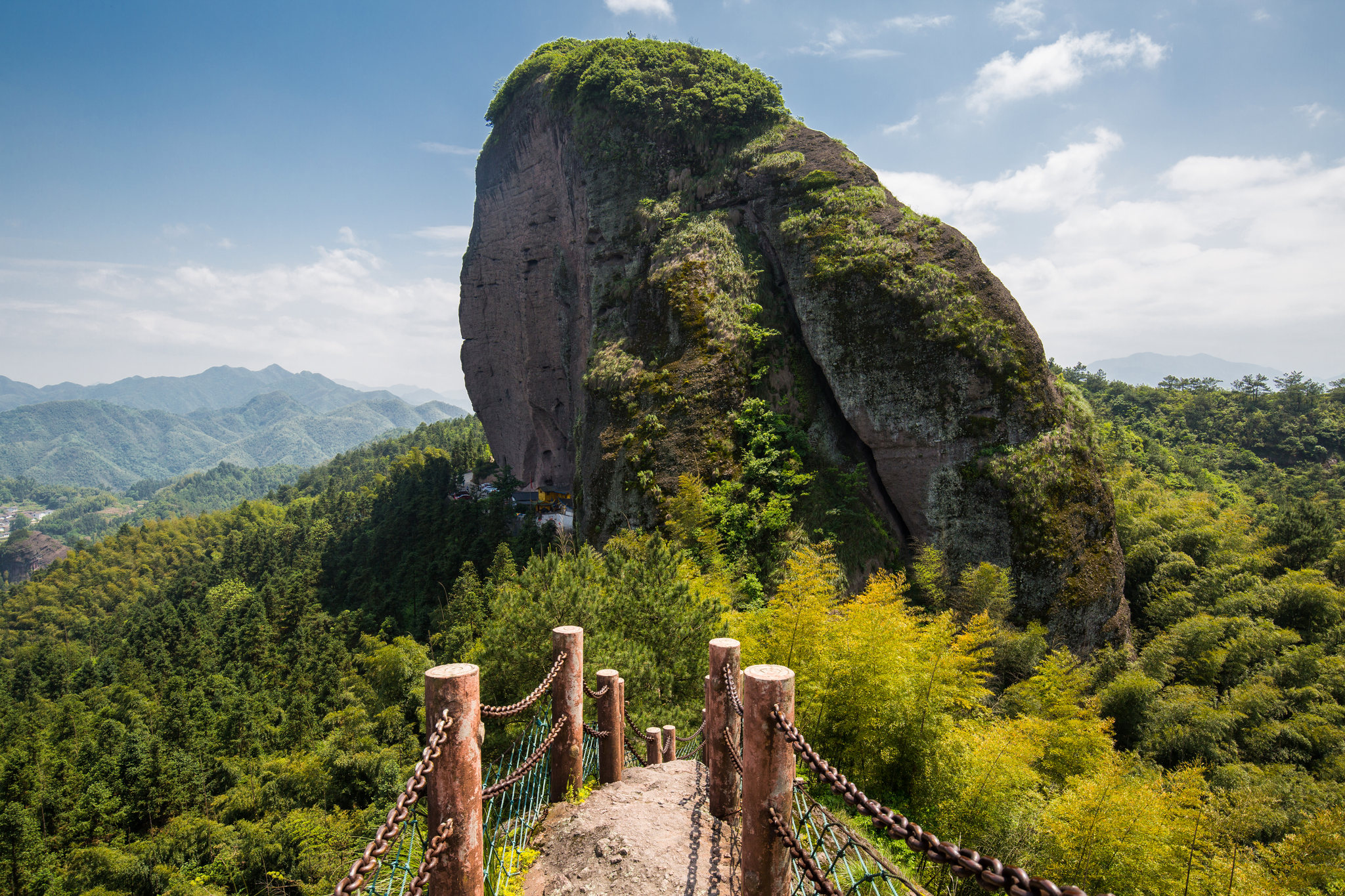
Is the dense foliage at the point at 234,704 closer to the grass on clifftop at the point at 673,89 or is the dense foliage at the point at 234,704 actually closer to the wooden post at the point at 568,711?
the wooden post at the point at 568,711

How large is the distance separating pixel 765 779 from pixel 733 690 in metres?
1.17

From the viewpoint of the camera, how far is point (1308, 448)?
138 feet

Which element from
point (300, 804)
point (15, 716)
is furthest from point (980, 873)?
point (15, 716)

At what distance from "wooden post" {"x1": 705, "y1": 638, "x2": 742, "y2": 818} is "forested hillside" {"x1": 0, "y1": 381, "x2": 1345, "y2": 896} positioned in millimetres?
2639

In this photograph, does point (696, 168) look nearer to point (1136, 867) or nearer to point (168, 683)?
point (1136, 867)

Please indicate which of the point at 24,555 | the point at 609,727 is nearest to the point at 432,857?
the point at 609,727

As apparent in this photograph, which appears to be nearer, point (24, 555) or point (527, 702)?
point (527, 702)

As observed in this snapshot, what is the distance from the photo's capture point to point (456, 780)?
9.77 feet

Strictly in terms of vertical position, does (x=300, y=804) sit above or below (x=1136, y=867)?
below

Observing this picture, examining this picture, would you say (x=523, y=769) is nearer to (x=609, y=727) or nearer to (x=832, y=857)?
(x=609, y=727)

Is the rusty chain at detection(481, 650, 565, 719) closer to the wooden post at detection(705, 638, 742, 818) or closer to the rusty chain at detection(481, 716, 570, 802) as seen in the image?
the rusty chain at detection(481, 716, 570, 802)

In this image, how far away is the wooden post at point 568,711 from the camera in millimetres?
4930

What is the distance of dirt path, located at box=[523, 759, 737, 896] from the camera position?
4.32 metres

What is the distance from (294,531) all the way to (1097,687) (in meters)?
70.2
